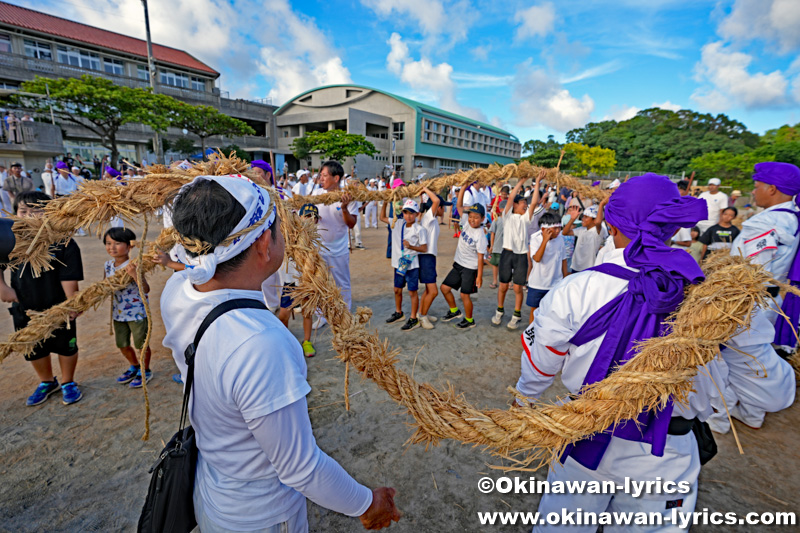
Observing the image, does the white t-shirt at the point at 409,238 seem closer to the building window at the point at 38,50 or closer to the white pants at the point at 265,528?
the white pants at the point at 265,528

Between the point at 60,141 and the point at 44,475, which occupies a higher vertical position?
the point at 60,141

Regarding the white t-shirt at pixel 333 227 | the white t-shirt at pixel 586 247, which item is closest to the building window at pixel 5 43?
the white t-shirt at pixel 333 227

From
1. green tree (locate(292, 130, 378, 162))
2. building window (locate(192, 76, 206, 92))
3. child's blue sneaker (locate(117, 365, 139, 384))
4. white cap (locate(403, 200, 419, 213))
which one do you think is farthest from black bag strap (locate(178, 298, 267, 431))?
building window (locate(192, 76, 206, 92))

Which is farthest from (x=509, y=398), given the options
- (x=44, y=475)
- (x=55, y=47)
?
(x=55, y=47)

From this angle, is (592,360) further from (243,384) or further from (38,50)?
(38,50)

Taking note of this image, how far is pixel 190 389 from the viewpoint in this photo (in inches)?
52.0

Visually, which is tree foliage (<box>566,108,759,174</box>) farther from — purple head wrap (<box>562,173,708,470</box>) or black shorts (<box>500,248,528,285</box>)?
purple head wrap (<box>562,173,708,470</box>)

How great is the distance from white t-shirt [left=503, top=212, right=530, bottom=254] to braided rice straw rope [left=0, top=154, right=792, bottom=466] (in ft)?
13.9

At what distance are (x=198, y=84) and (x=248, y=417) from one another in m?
57.0

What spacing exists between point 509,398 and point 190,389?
3522 mm

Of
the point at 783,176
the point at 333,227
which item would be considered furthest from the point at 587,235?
the point at 333,227

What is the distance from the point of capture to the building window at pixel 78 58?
35.8 metres

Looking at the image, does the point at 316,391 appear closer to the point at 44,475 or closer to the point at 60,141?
the point at 44,475

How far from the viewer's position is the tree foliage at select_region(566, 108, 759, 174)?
42688 mm
